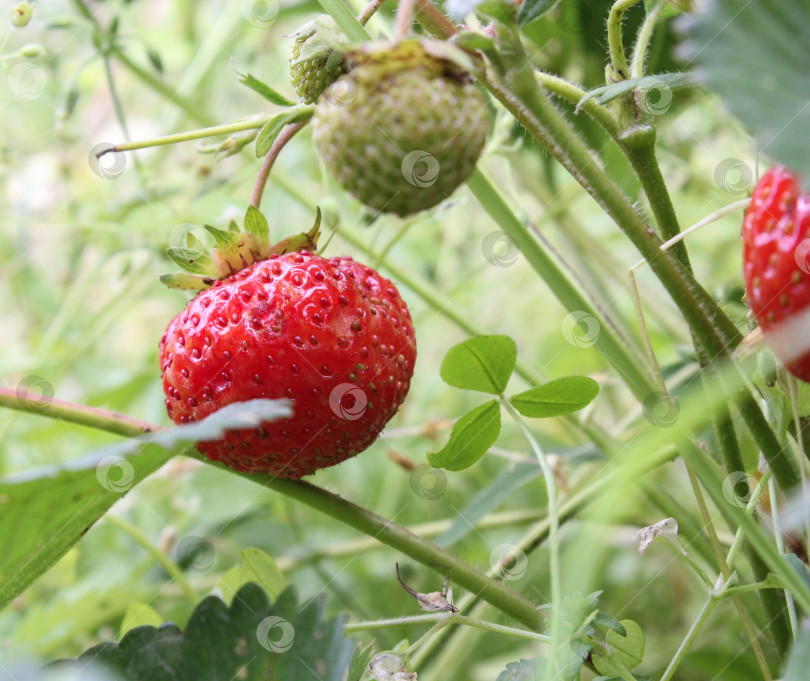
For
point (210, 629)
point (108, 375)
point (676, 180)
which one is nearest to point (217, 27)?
point (108, 375)

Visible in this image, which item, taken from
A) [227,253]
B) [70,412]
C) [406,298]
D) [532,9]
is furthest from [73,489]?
[406,298]

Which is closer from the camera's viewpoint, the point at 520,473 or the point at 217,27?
the point at 520,473

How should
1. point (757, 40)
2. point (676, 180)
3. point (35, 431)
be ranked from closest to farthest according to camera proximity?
point (757, 40), point (35, 431), point (676, 180)

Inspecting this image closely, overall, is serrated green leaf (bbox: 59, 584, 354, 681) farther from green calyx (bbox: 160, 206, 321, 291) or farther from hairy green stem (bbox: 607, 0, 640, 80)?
hairy green stem (bbox: 607, 0, 640, 80)

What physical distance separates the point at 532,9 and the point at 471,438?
21 centimetres

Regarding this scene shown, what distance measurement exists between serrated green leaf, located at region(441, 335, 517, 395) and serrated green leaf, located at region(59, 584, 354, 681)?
0.13 meters

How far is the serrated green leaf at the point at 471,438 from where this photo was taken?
42 cm

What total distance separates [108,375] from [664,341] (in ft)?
2.16

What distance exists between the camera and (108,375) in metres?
1.01

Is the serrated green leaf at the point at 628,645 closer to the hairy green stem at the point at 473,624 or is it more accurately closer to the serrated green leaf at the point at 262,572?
the hairy green stem at the point at 473,624

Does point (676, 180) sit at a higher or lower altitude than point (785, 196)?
lower

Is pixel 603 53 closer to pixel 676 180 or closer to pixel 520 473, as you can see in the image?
pixel 676 180

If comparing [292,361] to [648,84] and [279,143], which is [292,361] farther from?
[648,84]

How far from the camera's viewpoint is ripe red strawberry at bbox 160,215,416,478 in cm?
43
